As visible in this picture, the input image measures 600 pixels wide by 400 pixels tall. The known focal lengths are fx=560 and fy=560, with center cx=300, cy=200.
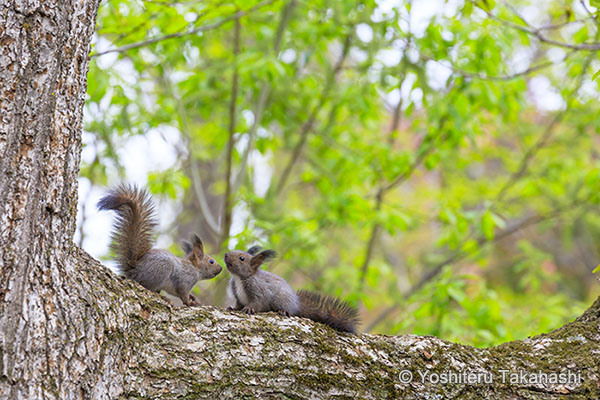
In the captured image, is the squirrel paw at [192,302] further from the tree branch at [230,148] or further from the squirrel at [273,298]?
the tree branch at [230,148]

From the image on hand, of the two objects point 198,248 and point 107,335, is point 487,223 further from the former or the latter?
point 107,335

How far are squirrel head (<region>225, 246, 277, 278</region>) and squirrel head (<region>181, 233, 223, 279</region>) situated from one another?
80 mm

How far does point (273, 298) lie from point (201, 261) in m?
0.53

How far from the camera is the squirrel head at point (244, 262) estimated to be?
3484mm

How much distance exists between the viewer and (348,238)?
34.9 feet

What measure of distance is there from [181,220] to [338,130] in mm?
2782

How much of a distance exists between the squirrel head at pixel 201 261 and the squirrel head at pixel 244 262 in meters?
0.08

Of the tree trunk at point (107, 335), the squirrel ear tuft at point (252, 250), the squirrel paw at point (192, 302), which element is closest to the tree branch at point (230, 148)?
the squirrel ear tuft at point (252, 250)

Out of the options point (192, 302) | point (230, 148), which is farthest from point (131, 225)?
point (230, 148)

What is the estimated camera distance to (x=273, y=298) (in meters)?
3.24

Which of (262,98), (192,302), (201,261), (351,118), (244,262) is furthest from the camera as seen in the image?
(351,118)

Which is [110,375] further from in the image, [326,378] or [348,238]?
[348,238]

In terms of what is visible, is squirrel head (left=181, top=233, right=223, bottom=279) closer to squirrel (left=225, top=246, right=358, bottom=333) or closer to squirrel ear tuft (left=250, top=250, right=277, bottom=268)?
squirrel (left=225, top=246, right=358, bottom=333)

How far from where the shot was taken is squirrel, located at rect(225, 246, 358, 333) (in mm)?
2885
